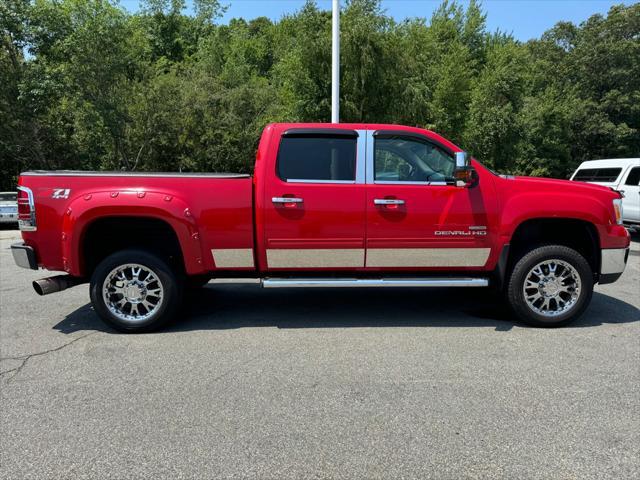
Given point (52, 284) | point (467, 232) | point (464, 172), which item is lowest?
point (52, 284)

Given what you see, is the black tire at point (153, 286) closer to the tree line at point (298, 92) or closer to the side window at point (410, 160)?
the side window at point (410, 160)

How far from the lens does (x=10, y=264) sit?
365 inches

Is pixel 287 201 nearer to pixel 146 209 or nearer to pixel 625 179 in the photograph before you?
pixel 146 209

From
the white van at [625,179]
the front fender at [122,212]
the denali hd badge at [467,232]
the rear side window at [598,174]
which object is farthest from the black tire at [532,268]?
the rear side window at [598,174]

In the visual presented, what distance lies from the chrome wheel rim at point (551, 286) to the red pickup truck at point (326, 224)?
0.01 m

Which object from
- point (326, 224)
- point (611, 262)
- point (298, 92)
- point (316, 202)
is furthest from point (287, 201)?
point (298, 92)

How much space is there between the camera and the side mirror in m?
4.64

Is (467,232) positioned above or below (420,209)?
below

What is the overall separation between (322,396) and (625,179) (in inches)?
457

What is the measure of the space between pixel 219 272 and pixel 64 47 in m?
17.4

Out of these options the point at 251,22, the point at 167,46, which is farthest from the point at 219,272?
the point at 251,22

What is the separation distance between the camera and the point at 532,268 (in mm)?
5090

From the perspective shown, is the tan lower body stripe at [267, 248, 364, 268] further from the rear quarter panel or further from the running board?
the rear quarter panel

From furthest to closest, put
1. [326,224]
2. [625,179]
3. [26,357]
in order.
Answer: [625,179] < [326,224] < [26,357]
